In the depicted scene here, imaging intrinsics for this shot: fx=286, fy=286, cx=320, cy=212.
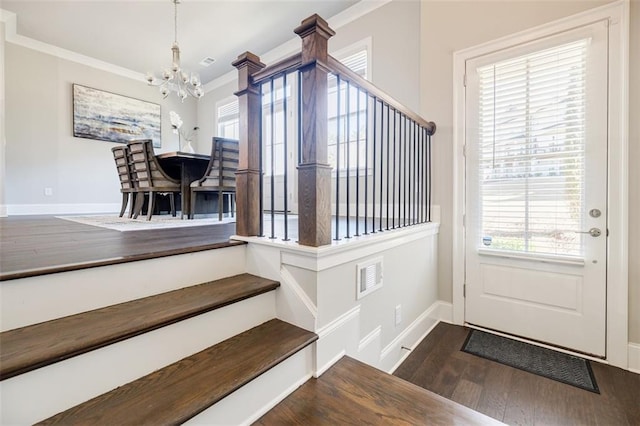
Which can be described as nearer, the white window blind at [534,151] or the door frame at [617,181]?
the door frame at [617,181]

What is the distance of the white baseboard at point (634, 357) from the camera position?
1828 millimetres

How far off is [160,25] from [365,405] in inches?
203

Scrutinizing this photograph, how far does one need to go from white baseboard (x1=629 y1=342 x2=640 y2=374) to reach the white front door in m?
0.14

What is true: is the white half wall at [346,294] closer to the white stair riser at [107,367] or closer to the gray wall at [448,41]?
the white stair riser at [107,367]

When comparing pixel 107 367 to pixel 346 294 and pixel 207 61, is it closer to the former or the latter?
pixel 346 294

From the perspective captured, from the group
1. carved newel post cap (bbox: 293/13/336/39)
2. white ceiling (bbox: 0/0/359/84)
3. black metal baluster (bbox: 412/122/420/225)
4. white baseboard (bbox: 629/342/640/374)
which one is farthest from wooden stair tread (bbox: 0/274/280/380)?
white ceiling (bbox: 0/0/359/84)

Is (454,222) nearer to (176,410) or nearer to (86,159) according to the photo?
(176,410)

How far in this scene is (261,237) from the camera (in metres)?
1.56

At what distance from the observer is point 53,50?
15.9ft

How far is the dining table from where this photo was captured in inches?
134

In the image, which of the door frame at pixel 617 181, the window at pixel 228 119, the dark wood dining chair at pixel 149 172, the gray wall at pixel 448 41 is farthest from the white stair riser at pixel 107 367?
the window at pixel 228 119

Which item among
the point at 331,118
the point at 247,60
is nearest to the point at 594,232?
the point at 247,60

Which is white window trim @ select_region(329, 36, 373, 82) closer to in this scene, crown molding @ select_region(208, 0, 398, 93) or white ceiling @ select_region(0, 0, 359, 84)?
crown molding @ select_region(208, 0, 398, 93)

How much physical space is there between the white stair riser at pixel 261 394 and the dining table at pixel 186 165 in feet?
9.30
